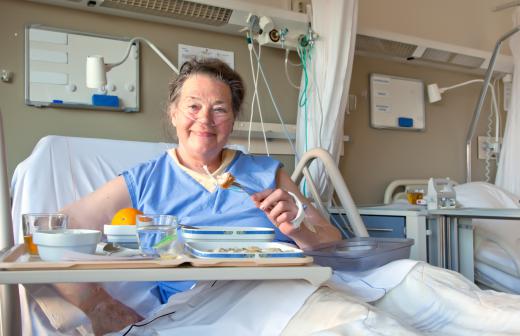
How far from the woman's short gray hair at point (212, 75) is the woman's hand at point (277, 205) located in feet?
1.78

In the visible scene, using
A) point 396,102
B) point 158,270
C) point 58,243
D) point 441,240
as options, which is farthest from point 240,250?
point 396,102

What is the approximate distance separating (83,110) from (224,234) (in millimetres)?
1445

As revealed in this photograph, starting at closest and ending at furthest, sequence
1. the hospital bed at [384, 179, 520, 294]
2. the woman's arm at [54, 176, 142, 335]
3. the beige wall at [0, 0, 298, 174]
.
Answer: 1. the woman's arm at [54, 176, 142, 335]
2. the hospital bed at [384, 179, 520, 294]
3. the beige wall at [0, 0, 298, 174]

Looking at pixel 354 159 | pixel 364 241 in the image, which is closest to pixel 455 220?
pixel 364 241

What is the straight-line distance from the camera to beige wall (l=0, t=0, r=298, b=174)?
6.59 feet

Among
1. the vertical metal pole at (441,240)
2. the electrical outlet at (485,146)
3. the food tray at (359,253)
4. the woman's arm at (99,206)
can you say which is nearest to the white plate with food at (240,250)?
the food tray at (359,253)

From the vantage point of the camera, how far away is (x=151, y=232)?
0.91 metres

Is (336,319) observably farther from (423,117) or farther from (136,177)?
(423,117)

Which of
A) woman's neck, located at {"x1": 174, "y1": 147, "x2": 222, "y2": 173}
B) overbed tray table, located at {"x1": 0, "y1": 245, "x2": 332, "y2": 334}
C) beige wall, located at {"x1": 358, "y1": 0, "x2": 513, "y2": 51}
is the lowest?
overbed tray table, located at {"x1": 0, "y1": 245, "x2": 332, "y2": 334}

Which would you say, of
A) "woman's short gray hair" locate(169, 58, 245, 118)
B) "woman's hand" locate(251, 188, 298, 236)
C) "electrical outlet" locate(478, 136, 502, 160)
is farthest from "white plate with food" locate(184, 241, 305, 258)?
"electrical outlet" locate(478, 136, 502, 160)

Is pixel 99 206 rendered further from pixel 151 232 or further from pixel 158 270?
pixel 158 270

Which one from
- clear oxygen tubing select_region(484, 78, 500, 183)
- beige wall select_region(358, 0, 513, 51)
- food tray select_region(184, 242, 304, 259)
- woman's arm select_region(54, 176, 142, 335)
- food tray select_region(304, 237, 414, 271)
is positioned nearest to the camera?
food tray select_region(184, 242, 304, 259)

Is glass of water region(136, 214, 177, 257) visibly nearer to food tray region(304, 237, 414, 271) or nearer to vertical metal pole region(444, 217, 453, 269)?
food tray region(304, 237, 414, 271)

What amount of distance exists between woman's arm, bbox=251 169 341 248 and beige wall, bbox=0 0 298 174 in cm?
76
